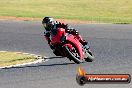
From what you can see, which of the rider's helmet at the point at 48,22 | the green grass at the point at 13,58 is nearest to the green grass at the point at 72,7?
the green grass at the point at 13,58

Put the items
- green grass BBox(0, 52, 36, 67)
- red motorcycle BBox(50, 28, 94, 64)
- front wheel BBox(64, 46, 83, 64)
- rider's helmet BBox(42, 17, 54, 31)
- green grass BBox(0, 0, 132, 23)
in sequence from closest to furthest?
1. front wheel BBox(64, 46, 83, 64)
2. red motorcycle BBox(50, 28, 94, 64)
3. rider's helmet BBox(42, 17, 54, 31)
4. green grass BBox(0, 52, 36, 67)
5. green grass BBox(0, 0, 132, 23)

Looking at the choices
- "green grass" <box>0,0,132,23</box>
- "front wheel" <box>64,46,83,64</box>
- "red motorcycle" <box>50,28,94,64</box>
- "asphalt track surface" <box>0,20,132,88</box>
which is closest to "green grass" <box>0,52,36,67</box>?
"asphalt track surface" <box>0,20,132,88</box>

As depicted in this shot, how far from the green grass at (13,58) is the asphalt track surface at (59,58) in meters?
0.86

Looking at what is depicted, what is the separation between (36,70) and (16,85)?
2.74 m

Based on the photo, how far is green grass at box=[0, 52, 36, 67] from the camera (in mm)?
19134

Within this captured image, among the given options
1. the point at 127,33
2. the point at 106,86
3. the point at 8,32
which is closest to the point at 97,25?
the point at 127,33

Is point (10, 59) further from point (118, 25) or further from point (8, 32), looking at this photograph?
point (118, 25)

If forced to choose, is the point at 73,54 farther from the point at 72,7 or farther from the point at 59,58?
the point at 72,7

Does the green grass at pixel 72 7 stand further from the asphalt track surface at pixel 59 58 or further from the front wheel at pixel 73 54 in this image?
the front wheel at pixel 73 54

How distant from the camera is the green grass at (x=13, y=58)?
19134mm

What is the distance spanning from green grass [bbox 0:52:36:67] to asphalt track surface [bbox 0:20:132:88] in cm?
86

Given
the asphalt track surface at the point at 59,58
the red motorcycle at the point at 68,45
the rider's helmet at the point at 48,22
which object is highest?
the rider's helmet at the point at 48,22

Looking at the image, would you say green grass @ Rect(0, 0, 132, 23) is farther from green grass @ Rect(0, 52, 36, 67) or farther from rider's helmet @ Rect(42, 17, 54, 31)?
rider's helmet @ Rect(42, 17, 54, 31)

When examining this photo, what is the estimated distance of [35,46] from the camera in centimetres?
2491
